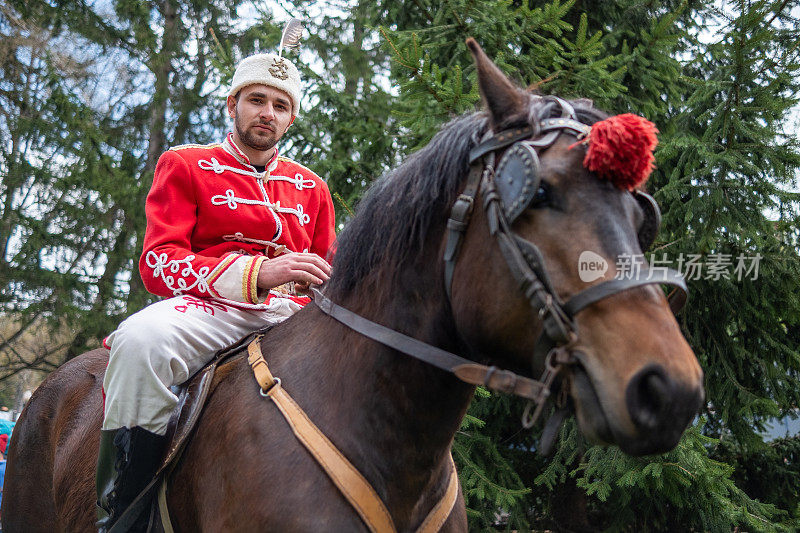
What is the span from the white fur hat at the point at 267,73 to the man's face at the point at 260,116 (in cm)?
3

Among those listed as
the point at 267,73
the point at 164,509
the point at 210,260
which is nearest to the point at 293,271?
the point at 210,260

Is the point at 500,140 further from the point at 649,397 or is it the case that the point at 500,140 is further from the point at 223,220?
the point at 223,220

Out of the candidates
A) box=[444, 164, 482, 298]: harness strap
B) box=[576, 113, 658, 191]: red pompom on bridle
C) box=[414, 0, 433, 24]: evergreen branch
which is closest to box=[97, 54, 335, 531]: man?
box=[444, 164, 482, 298]: harness strap

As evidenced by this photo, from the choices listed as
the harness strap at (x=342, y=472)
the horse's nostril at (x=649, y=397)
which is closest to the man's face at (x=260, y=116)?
the harness strap at (x=342, y=472)

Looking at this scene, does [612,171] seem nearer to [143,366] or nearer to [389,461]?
A: [389,461]

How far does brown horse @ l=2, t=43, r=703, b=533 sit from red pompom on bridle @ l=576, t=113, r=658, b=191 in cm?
4

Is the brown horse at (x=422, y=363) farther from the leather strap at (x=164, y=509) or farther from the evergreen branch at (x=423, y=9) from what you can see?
the evergreen branch at (x=423, y=9)

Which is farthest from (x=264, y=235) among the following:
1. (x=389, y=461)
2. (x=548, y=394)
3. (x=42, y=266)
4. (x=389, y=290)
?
(x=42, y=266)

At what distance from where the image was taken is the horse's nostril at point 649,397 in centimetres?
145

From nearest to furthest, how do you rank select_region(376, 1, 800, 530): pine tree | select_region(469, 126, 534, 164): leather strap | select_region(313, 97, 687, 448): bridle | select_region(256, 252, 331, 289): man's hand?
select_region(313, 97, 687, 448): bridle → select_region(469, 126, 534, 164): leather strap → select_region(256, 252, 331, 289): man's hand → select_region(376, 1, 800, 530): pine tree

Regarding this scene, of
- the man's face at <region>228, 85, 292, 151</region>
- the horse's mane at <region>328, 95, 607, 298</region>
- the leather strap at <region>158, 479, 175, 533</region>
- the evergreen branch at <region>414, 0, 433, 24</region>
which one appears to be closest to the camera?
the horse's mane at <region>328, 95, 607, 298</region>

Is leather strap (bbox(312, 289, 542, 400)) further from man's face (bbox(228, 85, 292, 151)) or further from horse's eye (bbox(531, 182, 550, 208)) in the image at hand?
man's face (bbox(228, 85, 292, 151))

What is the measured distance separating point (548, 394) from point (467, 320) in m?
0.30

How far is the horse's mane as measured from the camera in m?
1.95
